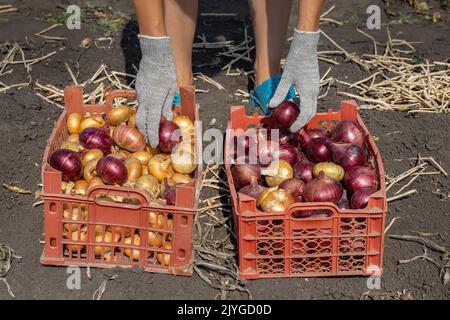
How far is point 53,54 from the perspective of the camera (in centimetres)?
428

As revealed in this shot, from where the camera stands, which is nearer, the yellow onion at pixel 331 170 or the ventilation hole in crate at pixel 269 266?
the ventilation hole in crate at pixel 269 266

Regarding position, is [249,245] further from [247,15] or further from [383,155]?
[247,15]

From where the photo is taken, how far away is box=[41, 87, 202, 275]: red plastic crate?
2.62 metres

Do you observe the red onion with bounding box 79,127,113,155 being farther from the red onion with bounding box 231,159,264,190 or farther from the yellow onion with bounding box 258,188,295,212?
the yellow onion with bounding box 258,188,295,212

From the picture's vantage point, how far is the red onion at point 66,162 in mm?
2883

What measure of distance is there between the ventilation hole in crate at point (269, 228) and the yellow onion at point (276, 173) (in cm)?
27

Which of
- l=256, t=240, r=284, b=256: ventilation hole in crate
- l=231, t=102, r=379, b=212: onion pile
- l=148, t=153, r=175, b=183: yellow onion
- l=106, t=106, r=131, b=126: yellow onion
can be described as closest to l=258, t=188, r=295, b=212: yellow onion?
l=231, t=102, r=379, b=212: onion pile

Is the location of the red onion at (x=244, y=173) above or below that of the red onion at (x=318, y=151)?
below

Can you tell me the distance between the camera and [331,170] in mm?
2943

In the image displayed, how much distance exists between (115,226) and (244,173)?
542 millimetres

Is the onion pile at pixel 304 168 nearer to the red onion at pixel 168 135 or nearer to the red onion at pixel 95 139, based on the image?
the red onion at pixel 168 135

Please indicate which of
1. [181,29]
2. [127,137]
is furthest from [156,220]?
[181,29]

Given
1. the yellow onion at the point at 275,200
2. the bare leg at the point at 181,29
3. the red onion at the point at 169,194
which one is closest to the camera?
the yellow onion at the point at 275,200

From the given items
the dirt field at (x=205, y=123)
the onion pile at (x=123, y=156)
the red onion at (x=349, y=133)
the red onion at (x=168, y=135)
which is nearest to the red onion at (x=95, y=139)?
the onion pile at (x=123, y=156)
